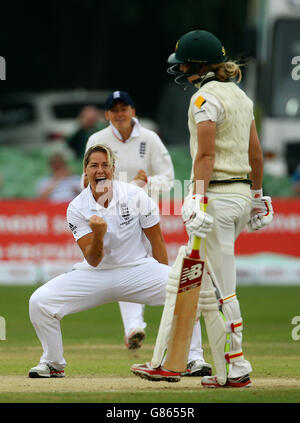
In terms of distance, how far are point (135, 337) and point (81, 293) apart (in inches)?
52.1

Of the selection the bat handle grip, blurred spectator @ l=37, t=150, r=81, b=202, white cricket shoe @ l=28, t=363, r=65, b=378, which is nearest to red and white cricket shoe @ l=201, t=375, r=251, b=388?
the bat handle grip

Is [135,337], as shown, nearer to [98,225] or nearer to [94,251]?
[94,251]

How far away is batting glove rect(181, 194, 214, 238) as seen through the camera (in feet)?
22.5

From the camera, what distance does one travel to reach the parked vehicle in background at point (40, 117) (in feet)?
76.8

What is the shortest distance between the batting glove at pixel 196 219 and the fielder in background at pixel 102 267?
84 cm

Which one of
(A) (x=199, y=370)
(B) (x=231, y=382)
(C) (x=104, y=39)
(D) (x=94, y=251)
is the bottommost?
(A) (x=199, y=370)

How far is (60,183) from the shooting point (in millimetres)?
15961

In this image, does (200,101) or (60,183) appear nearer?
(200,101)

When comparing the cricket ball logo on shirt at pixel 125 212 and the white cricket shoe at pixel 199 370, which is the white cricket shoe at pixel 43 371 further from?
the cricket ball logo on shirt at pixel 125 212

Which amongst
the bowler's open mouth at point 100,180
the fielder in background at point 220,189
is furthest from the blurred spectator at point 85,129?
the fielder in background at point 220,189

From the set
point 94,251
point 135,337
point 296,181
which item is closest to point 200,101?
point 94,251

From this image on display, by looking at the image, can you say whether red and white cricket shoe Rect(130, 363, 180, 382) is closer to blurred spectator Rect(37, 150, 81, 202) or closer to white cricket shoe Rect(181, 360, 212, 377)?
white cricket shoe Rect(181, 360, 212, 377)

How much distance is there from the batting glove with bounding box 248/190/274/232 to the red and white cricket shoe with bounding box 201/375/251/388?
1.00 m
